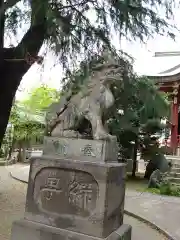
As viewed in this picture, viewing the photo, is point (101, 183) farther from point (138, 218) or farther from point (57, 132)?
point (138, 218)

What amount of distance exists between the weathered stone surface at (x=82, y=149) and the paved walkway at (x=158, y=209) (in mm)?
2167

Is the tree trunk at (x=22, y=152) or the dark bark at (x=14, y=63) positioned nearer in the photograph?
the dark bark at (x=14, y=63)

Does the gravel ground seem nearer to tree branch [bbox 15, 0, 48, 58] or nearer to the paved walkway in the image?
the paved walkway

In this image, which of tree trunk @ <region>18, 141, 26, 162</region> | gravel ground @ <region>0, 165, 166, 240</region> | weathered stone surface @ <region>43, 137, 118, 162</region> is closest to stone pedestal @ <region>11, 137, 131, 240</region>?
weathered stone surface @ <region>43, 137, 118, 162</region>

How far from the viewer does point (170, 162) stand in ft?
41.1

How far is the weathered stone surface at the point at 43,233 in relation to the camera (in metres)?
3.86

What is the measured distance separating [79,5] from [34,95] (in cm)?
1952

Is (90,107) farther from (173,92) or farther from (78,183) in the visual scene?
(173,92)

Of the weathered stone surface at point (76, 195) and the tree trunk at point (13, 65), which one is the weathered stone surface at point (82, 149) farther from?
the tree trunk at point (13, 65)

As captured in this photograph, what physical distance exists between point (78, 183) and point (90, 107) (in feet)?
3.12

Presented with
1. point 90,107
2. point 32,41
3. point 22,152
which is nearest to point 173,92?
point 22,152

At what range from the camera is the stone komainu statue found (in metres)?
4.18

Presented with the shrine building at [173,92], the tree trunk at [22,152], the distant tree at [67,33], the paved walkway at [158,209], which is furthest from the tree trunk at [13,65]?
the tree trunk at [22,152]

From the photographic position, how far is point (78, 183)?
3.94 meters
